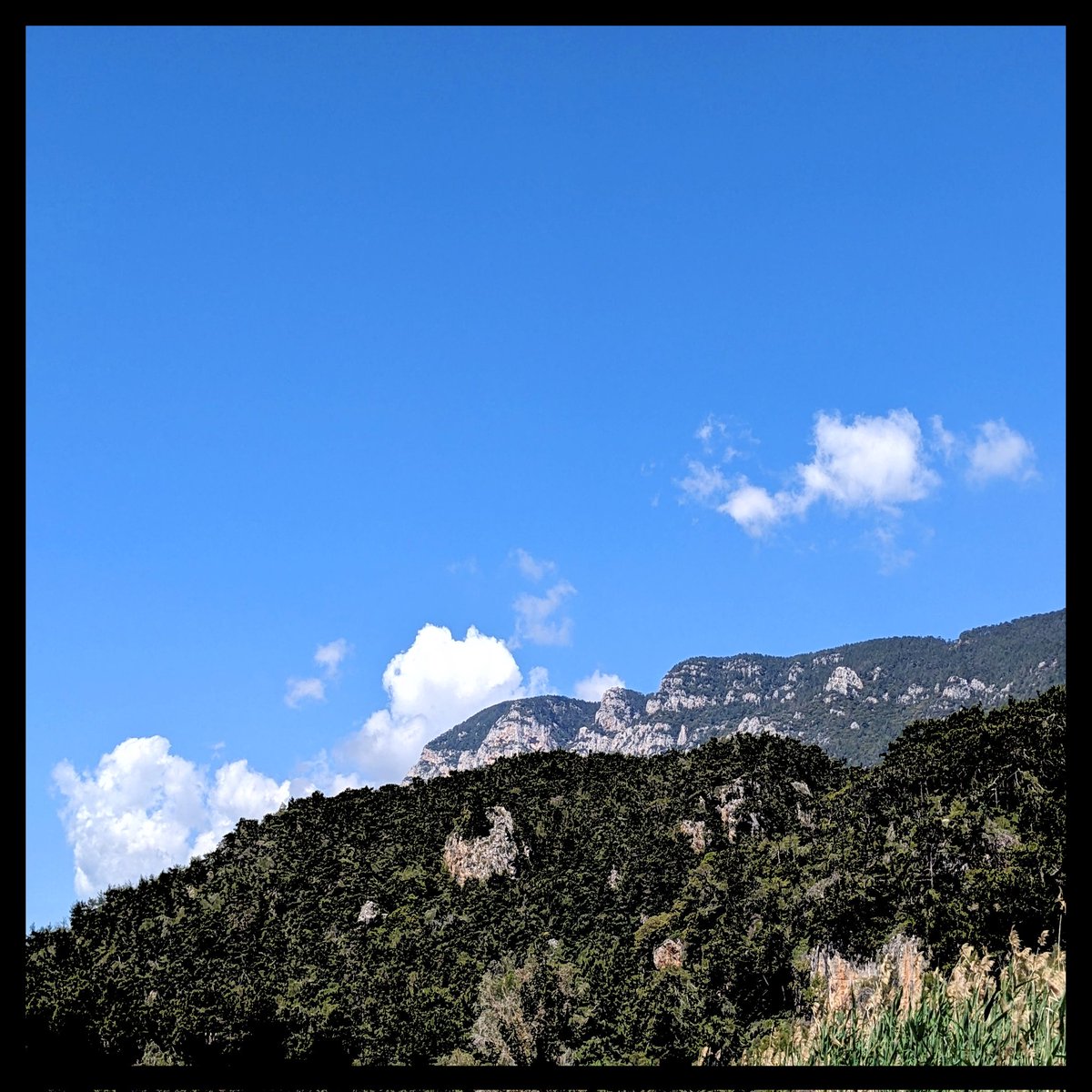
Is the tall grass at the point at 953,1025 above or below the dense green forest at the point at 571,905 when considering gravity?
above

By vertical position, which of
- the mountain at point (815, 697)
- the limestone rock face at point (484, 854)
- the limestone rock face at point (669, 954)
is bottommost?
the limestone rock face at point (669, 954)

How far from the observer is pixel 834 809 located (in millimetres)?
24188

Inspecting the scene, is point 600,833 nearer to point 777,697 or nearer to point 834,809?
point 834,809

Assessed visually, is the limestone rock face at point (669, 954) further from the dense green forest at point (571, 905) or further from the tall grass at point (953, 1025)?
the tall grass at point (953, 1025)

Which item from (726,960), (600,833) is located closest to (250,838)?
(600,833)

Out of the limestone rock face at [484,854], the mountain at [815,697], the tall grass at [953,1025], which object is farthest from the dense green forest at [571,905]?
the mountain at [815,697]

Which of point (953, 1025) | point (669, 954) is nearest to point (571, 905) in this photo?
point (669, 954)

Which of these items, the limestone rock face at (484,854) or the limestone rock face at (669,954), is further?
the limestone rock face at (484,854)

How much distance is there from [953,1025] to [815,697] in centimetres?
7469

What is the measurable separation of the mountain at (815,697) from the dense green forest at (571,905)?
69.9 ft

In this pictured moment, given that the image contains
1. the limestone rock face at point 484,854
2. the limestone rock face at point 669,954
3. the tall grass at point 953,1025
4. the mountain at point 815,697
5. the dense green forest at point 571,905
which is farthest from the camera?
the mountain at point 815,697

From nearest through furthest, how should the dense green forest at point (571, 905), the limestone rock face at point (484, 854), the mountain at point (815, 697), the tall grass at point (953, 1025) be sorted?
the tall grass at point (953, 1025), the dense green forest at point (571, 905), the limestone rock face at point (484, 854), the mountain at point (815, 697)

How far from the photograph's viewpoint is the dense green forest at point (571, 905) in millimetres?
16688
